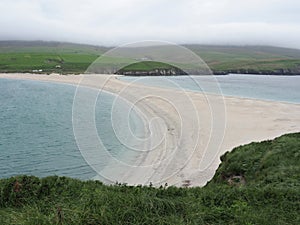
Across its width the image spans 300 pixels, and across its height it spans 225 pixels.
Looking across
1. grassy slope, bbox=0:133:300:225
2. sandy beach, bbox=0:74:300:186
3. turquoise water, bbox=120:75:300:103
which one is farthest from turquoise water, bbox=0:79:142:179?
grassy slope, bbox=0:133:300:225

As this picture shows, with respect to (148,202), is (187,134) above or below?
below

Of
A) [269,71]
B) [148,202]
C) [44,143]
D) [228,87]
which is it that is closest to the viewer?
[148,202]

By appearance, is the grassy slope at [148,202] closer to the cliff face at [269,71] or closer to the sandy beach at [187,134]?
the sandy beach at [187,134]

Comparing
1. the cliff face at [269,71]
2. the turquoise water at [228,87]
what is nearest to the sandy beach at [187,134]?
the turquoise water at [228,87]

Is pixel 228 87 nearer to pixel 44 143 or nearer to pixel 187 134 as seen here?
pixel 187 134

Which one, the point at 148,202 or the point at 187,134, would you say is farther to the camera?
the point at 187,134

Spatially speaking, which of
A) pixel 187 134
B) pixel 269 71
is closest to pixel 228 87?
pixel 187 134
